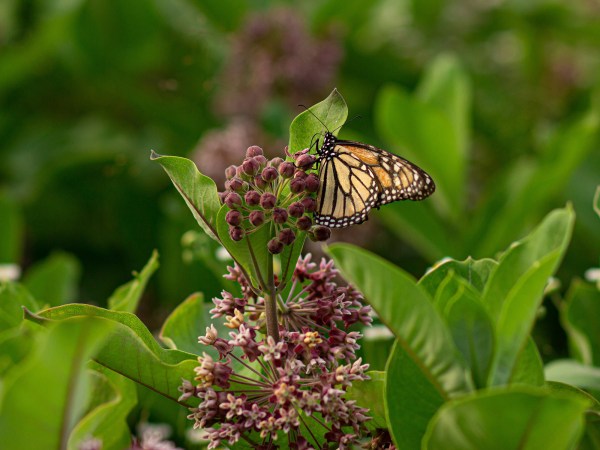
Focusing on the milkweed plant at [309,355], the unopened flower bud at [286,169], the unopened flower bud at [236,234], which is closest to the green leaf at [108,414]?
the milkweed plant at [309,355]

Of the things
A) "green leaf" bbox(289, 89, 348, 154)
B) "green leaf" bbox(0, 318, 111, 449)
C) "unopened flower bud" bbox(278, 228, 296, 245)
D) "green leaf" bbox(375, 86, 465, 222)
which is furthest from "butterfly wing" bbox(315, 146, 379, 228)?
"green leaf" bbox(375, 86, 465, 222)

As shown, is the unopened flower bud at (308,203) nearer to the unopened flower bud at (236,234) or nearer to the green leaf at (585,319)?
the unopened flower bud at (236,234)

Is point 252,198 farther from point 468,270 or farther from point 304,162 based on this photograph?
point 468,270

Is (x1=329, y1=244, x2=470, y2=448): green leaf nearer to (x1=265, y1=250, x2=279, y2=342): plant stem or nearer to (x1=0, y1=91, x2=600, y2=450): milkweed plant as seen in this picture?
(x1=0, y1=91, x2=600, y2=450): milkweed plant

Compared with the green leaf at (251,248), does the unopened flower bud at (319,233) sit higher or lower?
higher

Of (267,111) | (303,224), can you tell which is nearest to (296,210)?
(303,224)

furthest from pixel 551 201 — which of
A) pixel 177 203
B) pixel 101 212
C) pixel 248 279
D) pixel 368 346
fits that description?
pixel 248 279
